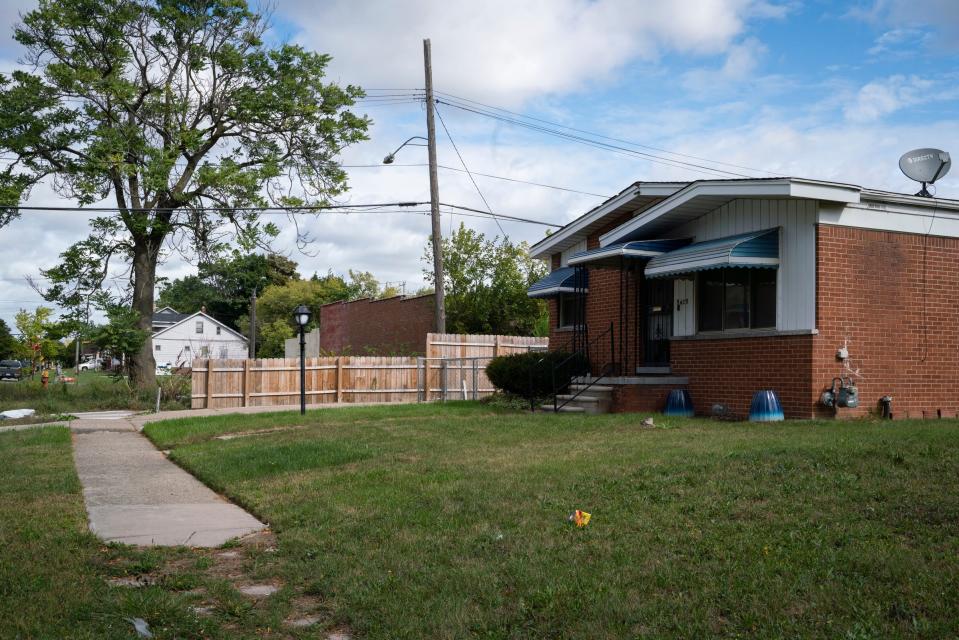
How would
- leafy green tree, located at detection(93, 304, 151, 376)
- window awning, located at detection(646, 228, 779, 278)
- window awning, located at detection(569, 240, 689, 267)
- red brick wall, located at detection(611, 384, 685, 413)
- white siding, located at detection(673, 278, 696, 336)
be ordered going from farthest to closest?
1. leafy green tree, located at detection(93, 304, 151, 376)
2. red brick wall, located at detection(611, 384, 685, 413)
3. window awning, located at detection(569, 240, 689, 267)
4. white siding, located at detection(673, 278, 696, 336)
5. window awning, located at detection(646, 228, 779, 278)

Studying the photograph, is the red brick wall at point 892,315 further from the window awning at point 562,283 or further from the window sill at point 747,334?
the window awning at point 562,283

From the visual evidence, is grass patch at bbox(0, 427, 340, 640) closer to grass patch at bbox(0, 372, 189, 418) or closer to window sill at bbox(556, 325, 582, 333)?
Answer: window sill at bbox(556, 325, 582, 333)

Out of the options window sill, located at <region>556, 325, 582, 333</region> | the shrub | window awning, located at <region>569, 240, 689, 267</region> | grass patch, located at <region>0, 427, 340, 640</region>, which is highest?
window awning, located at <region>569, 240, 689, 267</region>

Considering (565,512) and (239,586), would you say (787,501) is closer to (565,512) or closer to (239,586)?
(565,512)

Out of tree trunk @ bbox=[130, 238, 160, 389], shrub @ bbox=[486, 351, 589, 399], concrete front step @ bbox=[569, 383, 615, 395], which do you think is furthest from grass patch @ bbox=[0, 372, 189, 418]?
concrete front step @ bbox=[569, 383, 615, 395]

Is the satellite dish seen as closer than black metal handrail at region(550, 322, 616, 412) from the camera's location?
Yes

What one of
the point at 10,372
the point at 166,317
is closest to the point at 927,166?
the point at 10,372

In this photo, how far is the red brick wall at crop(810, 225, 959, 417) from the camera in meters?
13.0

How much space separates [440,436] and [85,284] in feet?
66.0

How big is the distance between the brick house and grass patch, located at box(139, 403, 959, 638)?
2260 millimetres

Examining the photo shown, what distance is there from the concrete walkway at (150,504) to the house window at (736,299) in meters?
8.92

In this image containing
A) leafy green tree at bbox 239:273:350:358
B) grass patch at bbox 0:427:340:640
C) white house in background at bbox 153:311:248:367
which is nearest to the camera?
grass patch at bbox 0:427:340:640

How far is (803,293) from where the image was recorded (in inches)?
517

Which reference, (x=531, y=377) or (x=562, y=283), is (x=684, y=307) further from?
(x=562, y=283)
